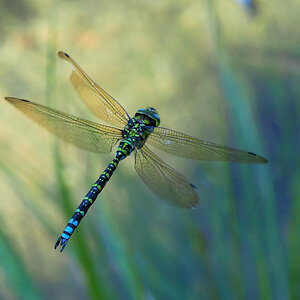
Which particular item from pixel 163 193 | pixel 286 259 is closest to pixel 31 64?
pixel 163 193

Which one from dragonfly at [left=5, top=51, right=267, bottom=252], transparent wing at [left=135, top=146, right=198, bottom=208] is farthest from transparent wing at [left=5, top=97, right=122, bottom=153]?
transparent wing at [left=135, top=146, right=198, bottom=208]

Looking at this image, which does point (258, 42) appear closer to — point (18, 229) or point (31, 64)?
point (31, 64)

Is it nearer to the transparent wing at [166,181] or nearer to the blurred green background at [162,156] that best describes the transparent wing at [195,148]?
the transparent wing at [166,181]

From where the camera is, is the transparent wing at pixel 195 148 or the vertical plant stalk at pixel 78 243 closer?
the vertical plant stalk at pixel 78 243

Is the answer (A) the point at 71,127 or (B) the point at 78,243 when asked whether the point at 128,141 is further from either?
(B) the point at 78,243

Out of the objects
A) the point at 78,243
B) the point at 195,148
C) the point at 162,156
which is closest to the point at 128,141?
the point at 195,148

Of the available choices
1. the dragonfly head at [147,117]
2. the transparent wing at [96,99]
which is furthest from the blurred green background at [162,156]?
the dragonfly head at [147,117]
